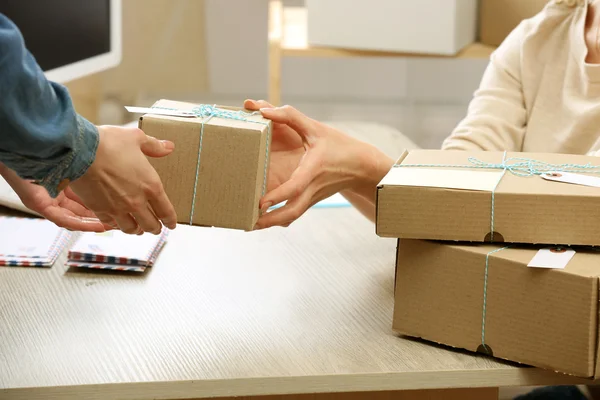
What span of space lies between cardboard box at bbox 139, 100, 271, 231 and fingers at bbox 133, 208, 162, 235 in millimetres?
27

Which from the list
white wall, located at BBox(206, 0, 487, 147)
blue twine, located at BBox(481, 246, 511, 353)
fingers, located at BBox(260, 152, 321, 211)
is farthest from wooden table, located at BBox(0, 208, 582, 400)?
white wall, located at BBox(206, 0, 487, 147)

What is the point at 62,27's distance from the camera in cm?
152

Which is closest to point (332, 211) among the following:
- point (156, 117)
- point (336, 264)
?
point (336, 264)

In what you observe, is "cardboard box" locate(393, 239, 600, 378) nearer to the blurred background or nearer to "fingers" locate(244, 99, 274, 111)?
"fingers" locate(244, 99, 274, 111)

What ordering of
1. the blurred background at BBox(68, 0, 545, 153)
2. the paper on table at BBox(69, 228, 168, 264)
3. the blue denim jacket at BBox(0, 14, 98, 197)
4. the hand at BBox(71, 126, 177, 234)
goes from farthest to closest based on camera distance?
the blurred background at BBox(68, 0, 545, 153) → the paper on table at BBox(69, 228, 168, 264) → the hand at BBox(71, 126, 177, 234) → the blue denim jacket at BBox(0, 14, 98, 197)

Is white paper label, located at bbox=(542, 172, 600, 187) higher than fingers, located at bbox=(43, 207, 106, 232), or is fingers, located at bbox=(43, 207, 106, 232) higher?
white paper label, located at bbox=(542, 172, 600, 187)

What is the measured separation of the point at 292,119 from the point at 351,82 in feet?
7.06

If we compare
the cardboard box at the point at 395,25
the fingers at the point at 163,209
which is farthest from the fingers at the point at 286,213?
the cardboard box at the point at 395,25

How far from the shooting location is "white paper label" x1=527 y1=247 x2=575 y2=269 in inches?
34.7

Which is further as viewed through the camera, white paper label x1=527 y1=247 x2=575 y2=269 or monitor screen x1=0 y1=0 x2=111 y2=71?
monitor screen x1=0 y1=0 x2=111 y2=71

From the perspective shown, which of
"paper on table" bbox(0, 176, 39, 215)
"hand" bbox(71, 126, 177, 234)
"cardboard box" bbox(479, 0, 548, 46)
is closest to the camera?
"hand" bbox(71, 126, 177, 234)

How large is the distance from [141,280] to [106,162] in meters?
0.25

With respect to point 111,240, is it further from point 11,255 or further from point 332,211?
point 332,211

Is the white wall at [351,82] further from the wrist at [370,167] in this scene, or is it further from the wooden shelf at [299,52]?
the wrist at [370,167]
